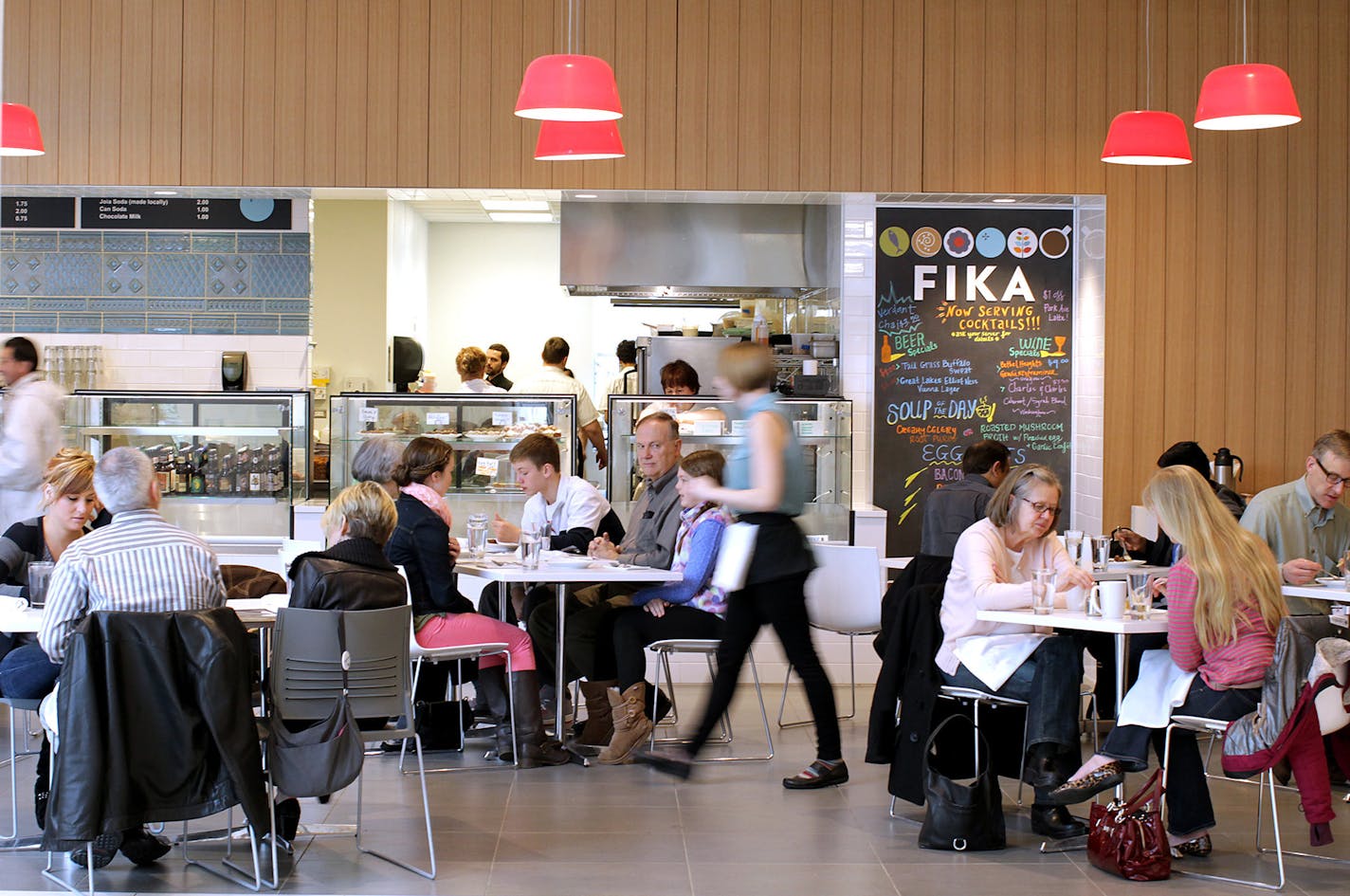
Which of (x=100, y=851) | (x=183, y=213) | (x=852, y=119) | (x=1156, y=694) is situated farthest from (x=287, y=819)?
(x=183, y=213)

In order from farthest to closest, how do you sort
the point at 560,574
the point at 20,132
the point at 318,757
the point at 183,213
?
1. the point at 183,213
2. the point at 20,132
3. the point at 560,574
4. the point at 318,757

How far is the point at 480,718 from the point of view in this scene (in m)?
5.77

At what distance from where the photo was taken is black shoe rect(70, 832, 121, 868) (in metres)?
3.88

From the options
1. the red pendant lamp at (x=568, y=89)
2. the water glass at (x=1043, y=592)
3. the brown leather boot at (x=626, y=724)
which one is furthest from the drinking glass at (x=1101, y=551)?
the red pendant lamp at (x=568, y=89)

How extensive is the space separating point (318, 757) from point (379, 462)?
1702 mm

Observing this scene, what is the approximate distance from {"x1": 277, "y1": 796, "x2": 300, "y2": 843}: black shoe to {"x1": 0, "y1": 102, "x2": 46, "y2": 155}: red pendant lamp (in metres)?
3.46

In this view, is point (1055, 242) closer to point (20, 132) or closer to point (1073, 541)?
point (1073, 541)

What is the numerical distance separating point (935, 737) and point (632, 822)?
3.25 ft

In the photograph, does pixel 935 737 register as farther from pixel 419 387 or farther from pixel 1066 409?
pixel 419 387

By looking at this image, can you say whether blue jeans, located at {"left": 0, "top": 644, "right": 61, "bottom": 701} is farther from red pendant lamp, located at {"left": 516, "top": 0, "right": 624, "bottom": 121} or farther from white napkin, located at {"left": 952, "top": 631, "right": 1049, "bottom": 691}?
white napkin, located at {"left": 952, "top": 631, "right": 1049, "bottom": 691}

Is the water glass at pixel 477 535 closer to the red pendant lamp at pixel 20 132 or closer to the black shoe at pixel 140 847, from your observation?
the black shoe at pixel 140 847

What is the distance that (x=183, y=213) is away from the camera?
8148 millimetres

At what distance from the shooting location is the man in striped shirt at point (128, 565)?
12.0 feet

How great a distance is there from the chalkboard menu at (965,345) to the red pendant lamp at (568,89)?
118 inches
